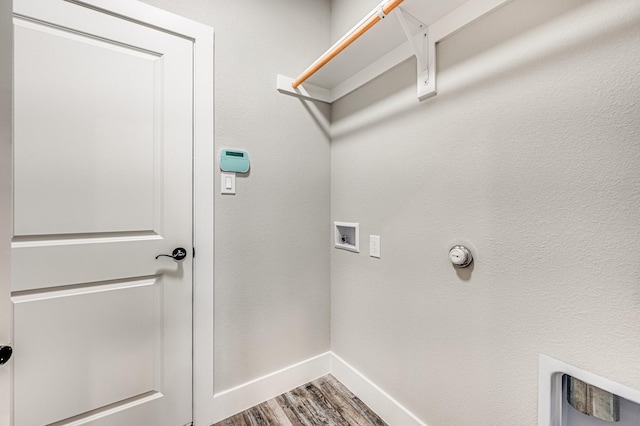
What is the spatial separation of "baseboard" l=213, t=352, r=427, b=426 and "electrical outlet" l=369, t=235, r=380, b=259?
75 centimetres

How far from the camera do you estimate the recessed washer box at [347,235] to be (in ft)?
5.47

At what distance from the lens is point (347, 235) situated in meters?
1.80

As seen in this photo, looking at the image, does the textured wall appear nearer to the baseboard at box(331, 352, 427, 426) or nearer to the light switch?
the light switch

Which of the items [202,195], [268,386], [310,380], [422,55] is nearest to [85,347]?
[202,195]

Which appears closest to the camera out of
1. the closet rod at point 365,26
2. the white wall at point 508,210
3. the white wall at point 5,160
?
the white wall at point 5,160

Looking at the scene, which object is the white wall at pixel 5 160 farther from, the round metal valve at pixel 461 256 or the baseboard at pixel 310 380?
the round metal valve at pixel 461 256

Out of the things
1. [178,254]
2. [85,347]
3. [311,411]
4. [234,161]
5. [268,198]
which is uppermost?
[234,161]

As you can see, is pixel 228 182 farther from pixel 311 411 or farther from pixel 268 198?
pixel 311 411

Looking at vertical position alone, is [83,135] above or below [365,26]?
below

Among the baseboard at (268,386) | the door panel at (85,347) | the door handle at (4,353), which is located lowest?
the baseboard at (268,386)

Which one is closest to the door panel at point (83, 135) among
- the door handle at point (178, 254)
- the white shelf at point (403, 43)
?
the door handle at point (178, 254)

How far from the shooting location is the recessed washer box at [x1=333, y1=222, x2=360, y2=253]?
1.67 meters

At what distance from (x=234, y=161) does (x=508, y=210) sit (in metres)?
1.28

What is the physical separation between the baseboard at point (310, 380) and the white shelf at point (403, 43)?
5.14 feet
